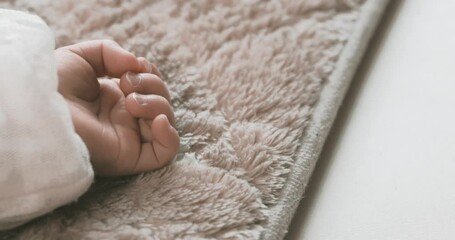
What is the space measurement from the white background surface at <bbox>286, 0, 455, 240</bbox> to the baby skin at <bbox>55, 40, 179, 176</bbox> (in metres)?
0.16

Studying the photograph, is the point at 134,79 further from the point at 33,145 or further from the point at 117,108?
the point at 33,145

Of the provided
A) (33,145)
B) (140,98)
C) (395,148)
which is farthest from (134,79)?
(395,148)

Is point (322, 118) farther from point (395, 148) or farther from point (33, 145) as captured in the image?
point (33, 145)

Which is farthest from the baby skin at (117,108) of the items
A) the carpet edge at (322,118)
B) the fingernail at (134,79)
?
the carpet edge at (322,118)

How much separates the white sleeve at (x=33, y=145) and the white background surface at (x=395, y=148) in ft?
0.71

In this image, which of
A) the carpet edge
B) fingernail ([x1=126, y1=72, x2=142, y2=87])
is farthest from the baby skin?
the carpet edge

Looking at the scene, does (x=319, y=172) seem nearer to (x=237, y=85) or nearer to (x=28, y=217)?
(x=237, y=85)

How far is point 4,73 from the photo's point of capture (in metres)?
0.53

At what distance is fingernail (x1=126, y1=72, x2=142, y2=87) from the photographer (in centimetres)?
64

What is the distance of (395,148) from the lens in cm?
67

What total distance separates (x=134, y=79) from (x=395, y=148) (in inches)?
10.9

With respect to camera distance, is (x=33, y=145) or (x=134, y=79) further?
(x=134, y=79)

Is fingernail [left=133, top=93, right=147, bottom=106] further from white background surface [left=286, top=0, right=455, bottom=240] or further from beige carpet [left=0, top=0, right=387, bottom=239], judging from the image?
white background surface [left=286, top=0, right=455, bottom=240]

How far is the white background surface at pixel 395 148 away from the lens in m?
0.61
